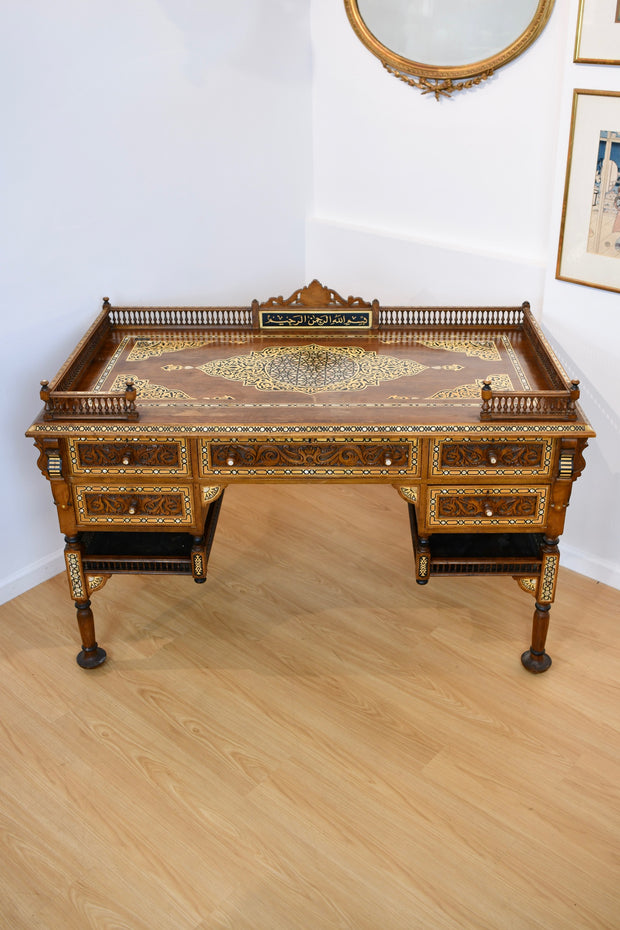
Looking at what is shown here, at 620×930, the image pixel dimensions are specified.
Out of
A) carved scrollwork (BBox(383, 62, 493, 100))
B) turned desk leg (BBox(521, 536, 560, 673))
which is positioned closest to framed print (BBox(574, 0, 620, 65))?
carved scrollwork (BBox(383, 62, 493, 100))

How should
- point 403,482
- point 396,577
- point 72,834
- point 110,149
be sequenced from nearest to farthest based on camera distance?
point 72,834 < point 403,482 < point 110,149 < point 396,577

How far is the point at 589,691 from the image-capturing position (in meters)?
3.17

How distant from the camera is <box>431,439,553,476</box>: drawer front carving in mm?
2816

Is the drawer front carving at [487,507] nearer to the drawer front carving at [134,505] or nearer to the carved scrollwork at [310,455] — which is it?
the carved scrollwork at [310,455]

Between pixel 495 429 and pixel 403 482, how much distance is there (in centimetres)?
36

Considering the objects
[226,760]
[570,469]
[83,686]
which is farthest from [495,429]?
[83,686]

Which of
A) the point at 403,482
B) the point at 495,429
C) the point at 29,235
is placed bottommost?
the point at 403,482

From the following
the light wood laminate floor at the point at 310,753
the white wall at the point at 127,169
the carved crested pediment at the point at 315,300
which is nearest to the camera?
the light wood laminate floor at the point at 310,753

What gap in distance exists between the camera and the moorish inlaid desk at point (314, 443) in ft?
9.20

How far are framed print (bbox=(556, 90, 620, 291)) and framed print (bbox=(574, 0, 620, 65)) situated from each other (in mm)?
116

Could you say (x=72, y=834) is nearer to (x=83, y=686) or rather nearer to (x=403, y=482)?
(x=83, y=686)

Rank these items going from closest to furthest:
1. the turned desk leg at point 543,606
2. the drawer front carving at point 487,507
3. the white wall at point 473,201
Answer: the drawer front carving at point 487,507, the turned desk leg at point 543,606, the white wall at point 473,201

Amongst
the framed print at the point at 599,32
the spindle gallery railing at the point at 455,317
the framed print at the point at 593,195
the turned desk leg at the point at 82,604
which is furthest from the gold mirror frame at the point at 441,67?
the turned desk leg at the point at 82,604

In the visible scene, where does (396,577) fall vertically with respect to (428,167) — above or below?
below
